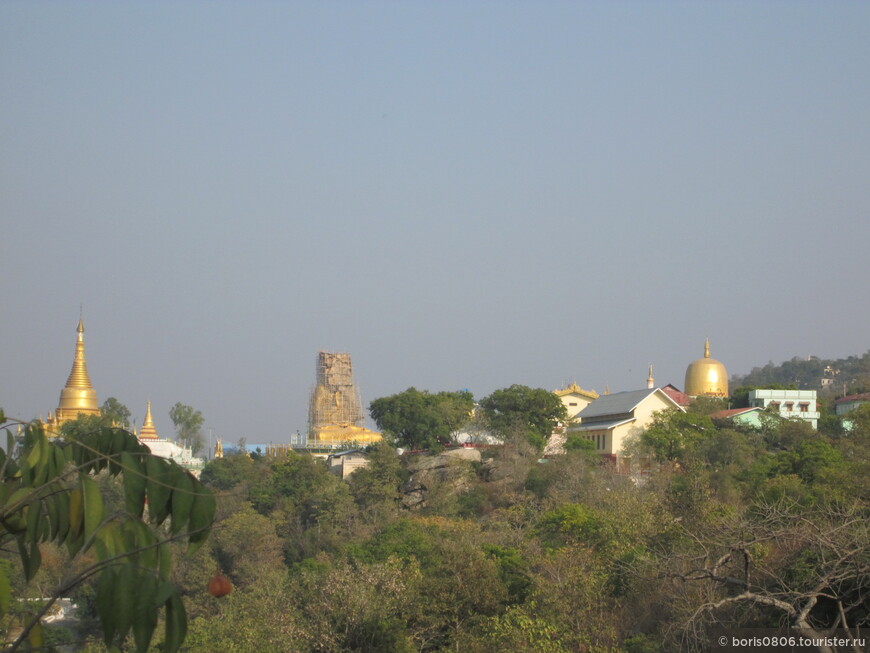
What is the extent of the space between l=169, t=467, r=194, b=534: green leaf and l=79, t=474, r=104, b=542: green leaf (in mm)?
264

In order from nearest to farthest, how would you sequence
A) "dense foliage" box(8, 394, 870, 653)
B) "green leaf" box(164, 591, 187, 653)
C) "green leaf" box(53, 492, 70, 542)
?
1. "green leaf" box(164, 591, 187, 653)
2. "green leaf" box(53, 492, 70, 542)
3. "dense foliage" box(8, 394, 870, 653)

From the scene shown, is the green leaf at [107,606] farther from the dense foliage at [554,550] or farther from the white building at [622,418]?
the white building at [622,418]

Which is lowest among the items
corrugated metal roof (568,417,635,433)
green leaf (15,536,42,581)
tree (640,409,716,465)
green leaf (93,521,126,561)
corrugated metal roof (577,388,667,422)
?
green leaf (15,536,42,581)

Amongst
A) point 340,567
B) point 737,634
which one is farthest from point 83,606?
point 737,634

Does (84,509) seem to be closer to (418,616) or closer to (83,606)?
(418,616)

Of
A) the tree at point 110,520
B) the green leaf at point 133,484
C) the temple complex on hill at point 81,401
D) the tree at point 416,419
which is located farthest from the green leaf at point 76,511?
the temple complex on hill at point 81,401

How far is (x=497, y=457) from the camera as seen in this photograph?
1676 inches

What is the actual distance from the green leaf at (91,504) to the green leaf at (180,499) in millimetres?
264

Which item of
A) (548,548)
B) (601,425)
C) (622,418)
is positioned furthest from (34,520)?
(601,425)

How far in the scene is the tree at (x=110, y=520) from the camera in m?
3.54

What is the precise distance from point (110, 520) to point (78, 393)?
60346 millimetres

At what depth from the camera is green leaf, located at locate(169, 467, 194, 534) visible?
387 cm

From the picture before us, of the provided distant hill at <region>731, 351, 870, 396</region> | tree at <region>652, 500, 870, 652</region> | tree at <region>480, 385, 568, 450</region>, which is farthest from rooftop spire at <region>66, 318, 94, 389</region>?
distant hill at <region>731, 351, 870, 396</region>

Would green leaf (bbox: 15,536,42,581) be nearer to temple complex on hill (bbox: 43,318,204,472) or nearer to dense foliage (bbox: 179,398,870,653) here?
dense foliage (bbox: 179,398,870,653)
